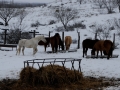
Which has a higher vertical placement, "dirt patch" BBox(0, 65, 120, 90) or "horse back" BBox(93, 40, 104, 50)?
"horse back" BBox(93, 40, 104, 50)

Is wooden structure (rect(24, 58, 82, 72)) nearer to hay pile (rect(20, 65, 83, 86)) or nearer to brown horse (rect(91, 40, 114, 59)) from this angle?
hay pile (rect(20, 65, 83, 86))

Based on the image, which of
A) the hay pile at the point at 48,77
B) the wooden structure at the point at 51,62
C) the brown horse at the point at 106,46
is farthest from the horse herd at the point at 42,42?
the hay pile at the point at 48,77

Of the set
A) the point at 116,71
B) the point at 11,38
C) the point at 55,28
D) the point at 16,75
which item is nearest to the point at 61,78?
the point at 16,75

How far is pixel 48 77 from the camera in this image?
321 inches

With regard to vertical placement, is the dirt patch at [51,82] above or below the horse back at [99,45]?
below

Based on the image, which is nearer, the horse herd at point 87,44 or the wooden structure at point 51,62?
the wooden structure at point 51,62

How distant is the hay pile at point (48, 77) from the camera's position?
26.6ft

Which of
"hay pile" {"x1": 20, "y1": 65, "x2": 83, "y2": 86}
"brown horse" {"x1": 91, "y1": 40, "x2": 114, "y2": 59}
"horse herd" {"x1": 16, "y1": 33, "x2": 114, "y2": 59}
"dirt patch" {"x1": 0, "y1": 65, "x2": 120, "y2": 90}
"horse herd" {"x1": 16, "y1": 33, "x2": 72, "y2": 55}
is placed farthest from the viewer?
"horse herd" {"x1": 16, "y1": 33, "x2": 72, "y2": 55}

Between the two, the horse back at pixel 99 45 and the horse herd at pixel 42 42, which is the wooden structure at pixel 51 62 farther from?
the horse herd at pixel 42 42

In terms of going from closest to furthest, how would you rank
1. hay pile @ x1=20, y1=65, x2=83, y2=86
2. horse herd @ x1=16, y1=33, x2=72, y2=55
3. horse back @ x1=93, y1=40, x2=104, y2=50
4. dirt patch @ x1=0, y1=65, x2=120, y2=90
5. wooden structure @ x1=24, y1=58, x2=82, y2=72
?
dirt patch @ x1=0, y1=65, x2=120, y2=90
hay pile @ x1=20, y1=65, x2=83, y2=86
wooden structure @ x1=24, y1=58, x2=82, y2=72
horse back @ x1=93, y1=40, x2=104, y2=50
horse herd @ x1=16, y1=33, x2=72, y2=55

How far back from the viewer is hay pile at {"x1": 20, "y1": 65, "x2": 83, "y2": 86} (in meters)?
8.11

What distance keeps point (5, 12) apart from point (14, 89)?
3610 cm

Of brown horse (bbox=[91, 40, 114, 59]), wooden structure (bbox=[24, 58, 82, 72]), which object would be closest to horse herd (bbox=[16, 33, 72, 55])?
wooden structure (bbox=[24, 58, 82, 72])

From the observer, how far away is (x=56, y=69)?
859 cm
